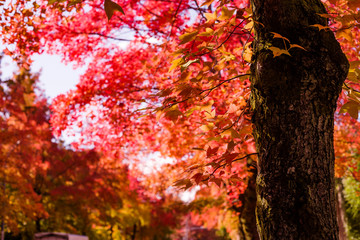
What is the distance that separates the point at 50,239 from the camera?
1811 centimetres

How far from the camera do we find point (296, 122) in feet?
8.29

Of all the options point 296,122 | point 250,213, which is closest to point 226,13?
point 296,122

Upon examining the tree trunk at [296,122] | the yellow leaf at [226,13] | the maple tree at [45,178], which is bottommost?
the tree trunk at [296,122]

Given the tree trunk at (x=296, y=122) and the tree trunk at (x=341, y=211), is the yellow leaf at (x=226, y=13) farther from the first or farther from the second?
the tree trunk at (x=341, y=211)

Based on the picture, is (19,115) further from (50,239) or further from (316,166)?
(316,166)

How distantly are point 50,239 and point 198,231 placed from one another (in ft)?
158

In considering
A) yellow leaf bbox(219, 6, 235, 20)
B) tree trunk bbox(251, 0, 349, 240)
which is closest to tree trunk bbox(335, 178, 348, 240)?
tree trunk bbox(251, 0, 349, 240)

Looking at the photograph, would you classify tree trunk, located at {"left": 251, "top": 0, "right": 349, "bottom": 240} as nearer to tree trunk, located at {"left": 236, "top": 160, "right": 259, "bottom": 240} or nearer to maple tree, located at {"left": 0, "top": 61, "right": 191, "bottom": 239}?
tree trunk, located at {"left": 236, "top": 160, "right": 259, "bottom": 240}

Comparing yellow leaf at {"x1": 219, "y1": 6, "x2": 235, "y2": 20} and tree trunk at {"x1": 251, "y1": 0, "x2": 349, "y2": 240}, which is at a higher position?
yellow leaf at {"x1": 219, "y1": 6, "x2": 235, "y2": 20}

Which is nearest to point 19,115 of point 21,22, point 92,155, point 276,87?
point 92,155

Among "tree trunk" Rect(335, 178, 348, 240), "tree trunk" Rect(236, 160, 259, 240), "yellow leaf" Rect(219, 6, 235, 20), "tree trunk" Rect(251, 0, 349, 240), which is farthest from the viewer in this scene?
"tree trunk" Rect(335, 178, 348, 240)

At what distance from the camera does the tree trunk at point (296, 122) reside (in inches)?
96.5

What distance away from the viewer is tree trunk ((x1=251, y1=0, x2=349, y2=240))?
Answer: 245 centimetres

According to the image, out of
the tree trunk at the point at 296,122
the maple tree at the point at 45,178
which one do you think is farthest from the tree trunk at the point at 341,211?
the tree trunk at the point at 296,122
